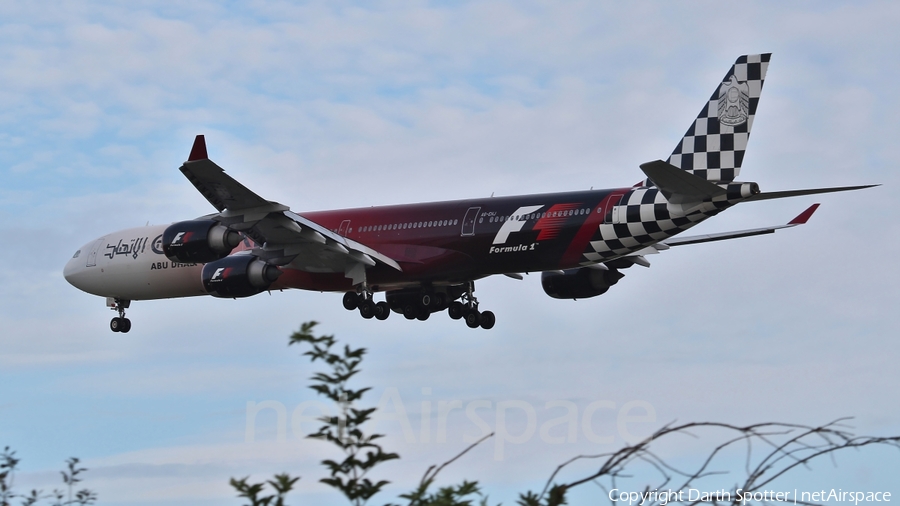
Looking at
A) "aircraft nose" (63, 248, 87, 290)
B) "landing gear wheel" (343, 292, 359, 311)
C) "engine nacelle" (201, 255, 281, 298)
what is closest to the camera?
"engine nacelle" (201, 255, 281, 298)

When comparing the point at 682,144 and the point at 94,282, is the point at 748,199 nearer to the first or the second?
the point at 682,144

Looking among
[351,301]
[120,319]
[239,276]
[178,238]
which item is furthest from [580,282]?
[120,319]

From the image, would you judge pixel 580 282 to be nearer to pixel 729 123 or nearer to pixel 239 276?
pixel 729 123

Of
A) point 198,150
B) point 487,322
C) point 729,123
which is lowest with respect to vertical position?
point 487,322

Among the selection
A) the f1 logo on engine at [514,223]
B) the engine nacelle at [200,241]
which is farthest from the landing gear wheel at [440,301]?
the engine nacelle at [200,241]

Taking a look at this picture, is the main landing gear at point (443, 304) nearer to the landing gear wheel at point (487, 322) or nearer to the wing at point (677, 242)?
the landing gear wheel at point (487, 322)

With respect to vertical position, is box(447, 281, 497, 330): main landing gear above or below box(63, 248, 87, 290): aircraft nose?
below

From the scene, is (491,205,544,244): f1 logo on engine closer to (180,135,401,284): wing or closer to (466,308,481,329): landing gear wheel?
(180,135,401,284): wing

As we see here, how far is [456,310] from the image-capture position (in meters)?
34.4

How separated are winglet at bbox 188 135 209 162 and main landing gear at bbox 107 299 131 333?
12.0 metres

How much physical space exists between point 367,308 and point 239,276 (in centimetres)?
392

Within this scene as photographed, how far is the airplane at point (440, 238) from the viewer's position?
2752 centimetres

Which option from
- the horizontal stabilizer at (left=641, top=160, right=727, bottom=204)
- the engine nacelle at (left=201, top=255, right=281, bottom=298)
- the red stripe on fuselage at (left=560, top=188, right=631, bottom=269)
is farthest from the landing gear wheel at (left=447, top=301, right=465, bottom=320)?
the horizontal stabilizer at (left=641, top=160, right=727, bottom=204)

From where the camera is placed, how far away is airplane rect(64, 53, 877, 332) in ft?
90.3
